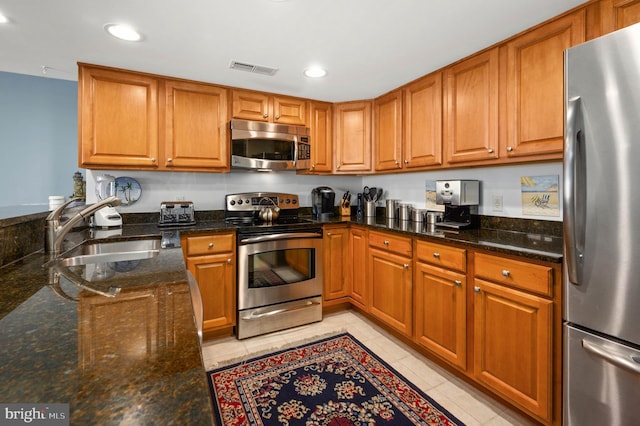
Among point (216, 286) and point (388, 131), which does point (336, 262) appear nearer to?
point (216, 286)

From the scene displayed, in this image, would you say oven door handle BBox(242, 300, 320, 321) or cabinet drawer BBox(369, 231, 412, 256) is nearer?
cabinet drawer BBox(369, 231, 412, 256)

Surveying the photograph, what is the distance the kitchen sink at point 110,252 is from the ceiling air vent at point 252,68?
1.39 meters

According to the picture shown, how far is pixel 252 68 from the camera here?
2.37m

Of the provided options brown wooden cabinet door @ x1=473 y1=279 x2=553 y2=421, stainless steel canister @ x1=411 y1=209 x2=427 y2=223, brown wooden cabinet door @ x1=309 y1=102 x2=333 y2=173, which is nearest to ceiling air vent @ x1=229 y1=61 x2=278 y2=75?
brown wooden cabinet door @ x1=309 y1=102 x2=333 y2=173

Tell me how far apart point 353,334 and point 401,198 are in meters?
1.46

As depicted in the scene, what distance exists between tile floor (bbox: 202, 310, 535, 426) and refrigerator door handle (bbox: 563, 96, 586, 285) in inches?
36.7

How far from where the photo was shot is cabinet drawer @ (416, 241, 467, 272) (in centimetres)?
189

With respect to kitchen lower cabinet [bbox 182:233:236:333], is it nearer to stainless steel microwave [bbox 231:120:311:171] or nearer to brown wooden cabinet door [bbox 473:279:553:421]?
stainless steel microwave [bbox 231:120:311:171]

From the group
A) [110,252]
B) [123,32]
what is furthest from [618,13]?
[110,252]

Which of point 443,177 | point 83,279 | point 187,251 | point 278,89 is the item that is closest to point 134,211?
point 187,251

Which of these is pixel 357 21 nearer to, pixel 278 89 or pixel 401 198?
pixel 278 89

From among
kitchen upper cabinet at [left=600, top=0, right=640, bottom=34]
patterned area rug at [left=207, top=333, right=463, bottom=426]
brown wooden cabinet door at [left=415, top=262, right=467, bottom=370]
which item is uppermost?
kitchen upper cabinet at [left=600, top=0, right=640, bottom=34]

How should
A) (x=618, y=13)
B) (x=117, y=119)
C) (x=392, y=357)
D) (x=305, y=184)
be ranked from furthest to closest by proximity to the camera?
(x=305, y=184)
(x=117, y=119)
(x=392, y=357)
(x=618, y=13)

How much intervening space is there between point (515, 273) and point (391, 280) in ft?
3.36
